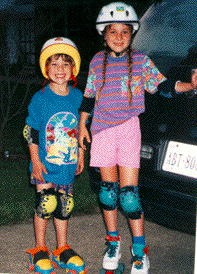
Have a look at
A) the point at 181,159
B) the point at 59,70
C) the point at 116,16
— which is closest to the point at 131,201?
the point at 181,159

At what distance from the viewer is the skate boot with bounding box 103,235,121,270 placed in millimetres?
3551

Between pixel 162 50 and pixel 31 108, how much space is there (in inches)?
52.3

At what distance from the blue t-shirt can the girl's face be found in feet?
1.78

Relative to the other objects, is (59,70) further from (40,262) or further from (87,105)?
(40,262)

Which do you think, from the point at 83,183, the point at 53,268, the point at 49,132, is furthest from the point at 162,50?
the point at 83,183

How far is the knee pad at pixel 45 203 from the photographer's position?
3.49 m

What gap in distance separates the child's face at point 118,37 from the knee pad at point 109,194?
106cm

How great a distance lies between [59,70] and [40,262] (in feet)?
4.99

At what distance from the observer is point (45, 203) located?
137 inches

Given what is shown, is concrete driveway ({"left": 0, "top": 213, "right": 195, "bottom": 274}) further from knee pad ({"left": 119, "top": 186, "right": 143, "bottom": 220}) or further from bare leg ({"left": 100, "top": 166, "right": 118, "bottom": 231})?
knee pad ({"left": 119, "top": 186, "right": 143, "bottom": 220})

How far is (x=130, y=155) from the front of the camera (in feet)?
11.3

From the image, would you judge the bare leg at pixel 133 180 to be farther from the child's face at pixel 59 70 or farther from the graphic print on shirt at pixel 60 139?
the child's face at pixel 59 70

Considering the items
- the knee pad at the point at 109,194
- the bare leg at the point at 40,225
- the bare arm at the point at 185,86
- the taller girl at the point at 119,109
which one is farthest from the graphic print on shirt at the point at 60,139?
the bare arm at the point at 185,86

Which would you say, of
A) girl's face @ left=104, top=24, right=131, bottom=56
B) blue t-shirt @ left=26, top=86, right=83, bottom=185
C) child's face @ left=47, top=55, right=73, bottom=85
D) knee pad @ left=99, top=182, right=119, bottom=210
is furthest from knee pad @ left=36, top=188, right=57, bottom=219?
girl's face @ left=104, top=24, right=131, bottom=56
